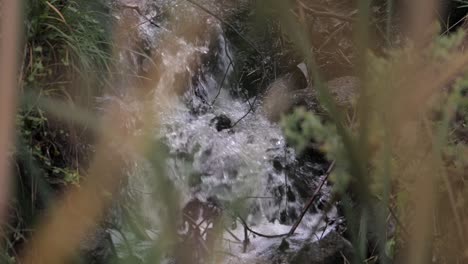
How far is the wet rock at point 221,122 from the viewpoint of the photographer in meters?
2.75

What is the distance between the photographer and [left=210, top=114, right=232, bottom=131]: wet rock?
9.02 feet

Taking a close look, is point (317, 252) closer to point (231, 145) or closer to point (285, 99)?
point (231, 145)

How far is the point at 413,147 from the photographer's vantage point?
816mm

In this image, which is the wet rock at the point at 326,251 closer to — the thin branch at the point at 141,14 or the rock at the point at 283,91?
the rock at the point at 283,91

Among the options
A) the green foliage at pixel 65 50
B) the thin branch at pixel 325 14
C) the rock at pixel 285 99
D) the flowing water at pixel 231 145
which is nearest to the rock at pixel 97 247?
the green foliage at pixel 65 50

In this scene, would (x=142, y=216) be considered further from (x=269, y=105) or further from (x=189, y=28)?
(x=269, y=105)

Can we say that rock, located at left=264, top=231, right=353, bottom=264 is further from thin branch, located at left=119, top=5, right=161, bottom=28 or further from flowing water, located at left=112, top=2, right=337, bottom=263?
thin branch, located at left=119, top=5, right=161, bottom=28

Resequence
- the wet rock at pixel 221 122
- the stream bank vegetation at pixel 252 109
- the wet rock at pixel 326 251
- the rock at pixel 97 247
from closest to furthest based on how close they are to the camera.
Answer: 1. the stream bank vegetation at pixel 252 109
2. the rock at pixel 97 247
3. the wet rock at pixel 326 251
4. the wet rock at pixel 221 122

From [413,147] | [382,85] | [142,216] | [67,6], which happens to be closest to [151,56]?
[67,6]

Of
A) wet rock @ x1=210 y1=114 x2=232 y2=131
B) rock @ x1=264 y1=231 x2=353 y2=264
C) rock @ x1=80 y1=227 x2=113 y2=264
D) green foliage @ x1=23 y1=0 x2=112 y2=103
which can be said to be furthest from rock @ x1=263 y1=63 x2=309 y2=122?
rock @ x1=80 y1=227 x2=113 y2=264

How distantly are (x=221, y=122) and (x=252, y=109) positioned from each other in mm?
187

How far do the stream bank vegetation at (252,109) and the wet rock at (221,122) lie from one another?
16 centimetres

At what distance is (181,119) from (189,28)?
0.75 m

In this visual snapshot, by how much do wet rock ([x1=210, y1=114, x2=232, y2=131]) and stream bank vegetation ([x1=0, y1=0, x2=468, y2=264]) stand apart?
0.16 m
